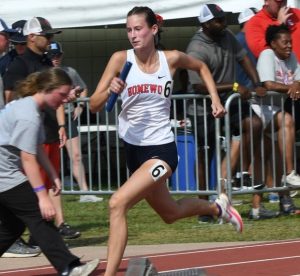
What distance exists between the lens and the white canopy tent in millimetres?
13797

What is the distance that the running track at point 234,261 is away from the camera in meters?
8.71

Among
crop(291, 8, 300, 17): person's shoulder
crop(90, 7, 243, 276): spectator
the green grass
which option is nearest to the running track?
the green grass

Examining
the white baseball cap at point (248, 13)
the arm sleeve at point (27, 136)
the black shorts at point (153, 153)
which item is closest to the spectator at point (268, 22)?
the white baseball cap at point (248, 13)

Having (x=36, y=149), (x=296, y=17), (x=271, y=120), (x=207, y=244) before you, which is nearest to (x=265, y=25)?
(x=296, y=17)

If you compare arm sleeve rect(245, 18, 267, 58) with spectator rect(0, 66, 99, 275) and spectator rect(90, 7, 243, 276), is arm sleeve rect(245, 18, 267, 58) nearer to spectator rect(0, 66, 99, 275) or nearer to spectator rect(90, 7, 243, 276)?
spectator rect(90, 7, 243, 276)

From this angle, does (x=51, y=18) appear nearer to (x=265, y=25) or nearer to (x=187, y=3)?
(x=187, y=3)

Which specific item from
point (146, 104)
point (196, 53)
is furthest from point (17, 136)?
point (196, 53)

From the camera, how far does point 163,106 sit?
27.1ft

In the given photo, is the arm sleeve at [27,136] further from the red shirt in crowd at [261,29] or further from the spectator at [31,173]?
the red shirt in crowd at [261,29]

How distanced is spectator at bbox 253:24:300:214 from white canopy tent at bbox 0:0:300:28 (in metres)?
1.84

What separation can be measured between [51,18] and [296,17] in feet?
10.1

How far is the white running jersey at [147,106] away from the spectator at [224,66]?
3.42 meters

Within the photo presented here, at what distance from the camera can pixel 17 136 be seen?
805cm

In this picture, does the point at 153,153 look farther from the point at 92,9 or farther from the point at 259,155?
the point at 92,9
